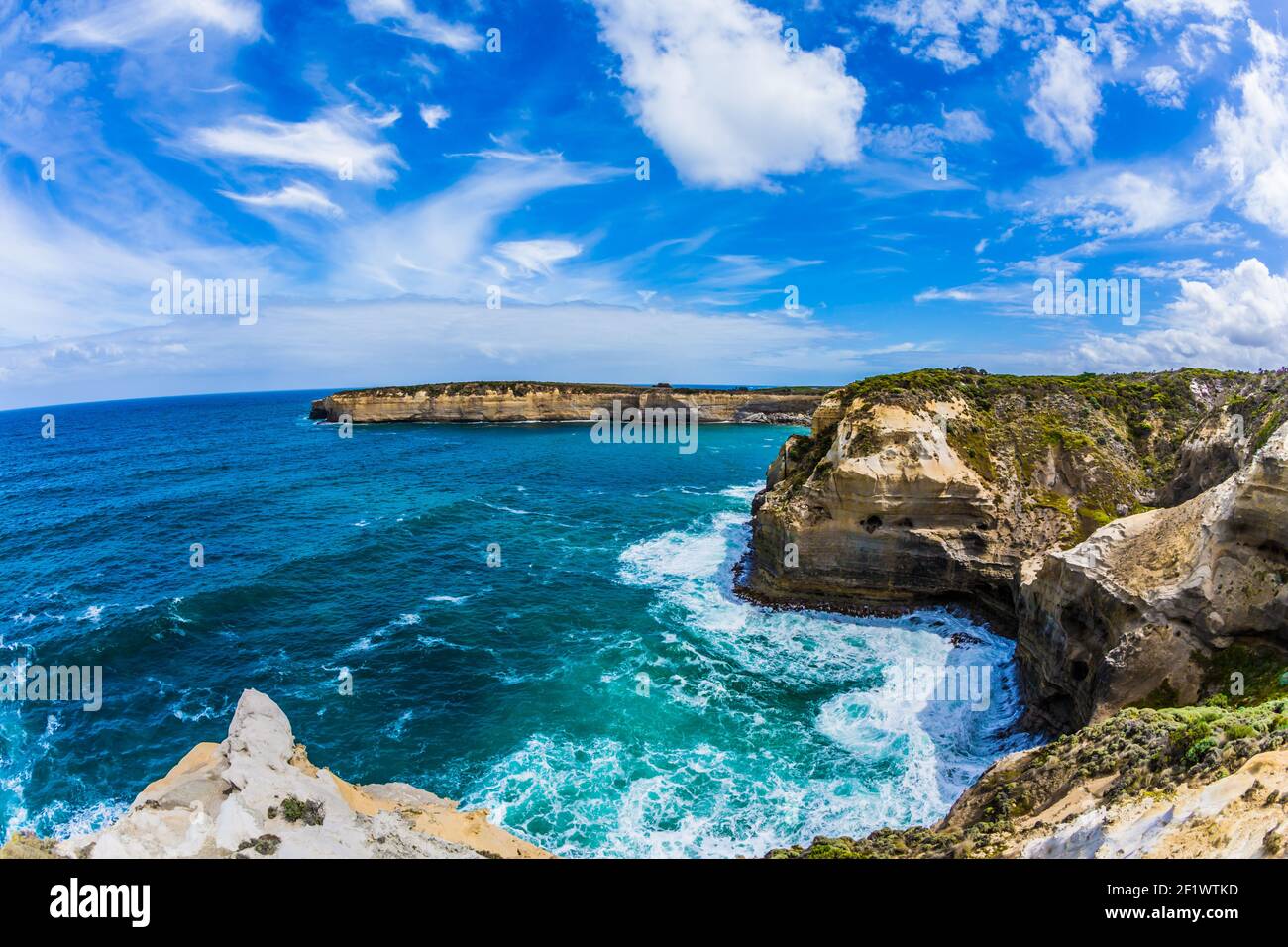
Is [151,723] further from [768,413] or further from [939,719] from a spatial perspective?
[768,413]

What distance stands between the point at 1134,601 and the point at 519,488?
5352cm

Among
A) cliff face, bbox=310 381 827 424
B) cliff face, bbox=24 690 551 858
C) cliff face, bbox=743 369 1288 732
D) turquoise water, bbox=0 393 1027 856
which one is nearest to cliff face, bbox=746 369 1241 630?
cliff face, bbox=743 369 1288 732

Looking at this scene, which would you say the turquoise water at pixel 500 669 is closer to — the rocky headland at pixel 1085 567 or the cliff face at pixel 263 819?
the rocky headland at pixel 1085 567

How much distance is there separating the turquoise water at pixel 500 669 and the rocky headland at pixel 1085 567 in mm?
3405

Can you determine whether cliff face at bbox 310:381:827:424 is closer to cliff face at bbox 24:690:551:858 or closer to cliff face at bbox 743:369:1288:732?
cliff face at bbox 743:369:1288:732

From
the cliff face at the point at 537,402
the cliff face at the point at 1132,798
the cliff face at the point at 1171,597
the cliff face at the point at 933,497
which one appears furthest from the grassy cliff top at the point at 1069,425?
the cliff face at the point at 537,402

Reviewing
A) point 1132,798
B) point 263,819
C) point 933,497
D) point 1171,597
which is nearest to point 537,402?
point 933,497

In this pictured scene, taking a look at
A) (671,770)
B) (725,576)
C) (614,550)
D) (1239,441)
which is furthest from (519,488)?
(1239,441)

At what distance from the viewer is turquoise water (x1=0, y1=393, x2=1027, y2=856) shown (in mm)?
19062

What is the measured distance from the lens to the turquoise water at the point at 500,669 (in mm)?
19062

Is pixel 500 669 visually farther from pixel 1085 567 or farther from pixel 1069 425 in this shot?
pixel 1069 425

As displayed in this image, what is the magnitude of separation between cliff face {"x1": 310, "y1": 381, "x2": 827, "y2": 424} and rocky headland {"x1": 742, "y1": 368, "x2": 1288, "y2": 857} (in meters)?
97.2

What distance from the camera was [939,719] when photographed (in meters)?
23.1

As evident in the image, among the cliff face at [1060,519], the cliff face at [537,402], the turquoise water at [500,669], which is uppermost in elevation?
the cliff face at [537,402]
